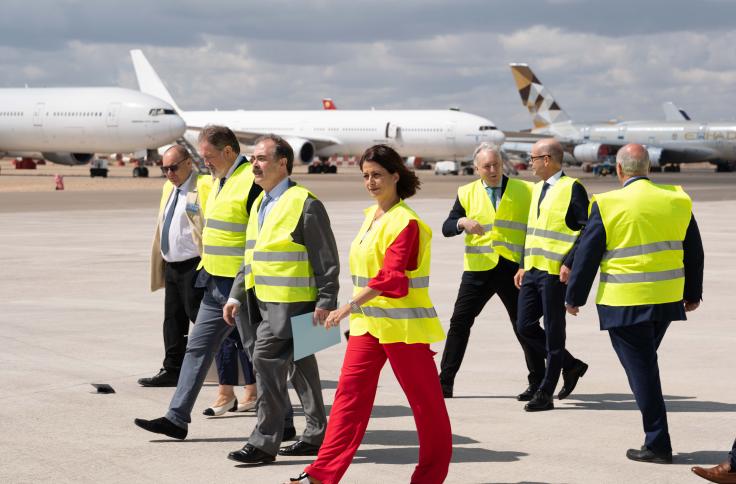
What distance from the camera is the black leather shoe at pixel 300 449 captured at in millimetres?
6414

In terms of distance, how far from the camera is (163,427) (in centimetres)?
663

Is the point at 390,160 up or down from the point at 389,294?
up

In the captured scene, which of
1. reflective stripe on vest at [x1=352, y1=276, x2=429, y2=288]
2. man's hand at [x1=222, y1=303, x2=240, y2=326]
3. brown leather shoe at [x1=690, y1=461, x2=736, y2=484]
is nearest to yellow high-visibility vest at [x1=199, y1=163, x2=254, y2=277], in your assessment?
man's hand at [x1=222, y1=303, x2=240, y2=326]

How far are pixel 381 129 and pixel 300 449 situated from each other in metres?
56.8

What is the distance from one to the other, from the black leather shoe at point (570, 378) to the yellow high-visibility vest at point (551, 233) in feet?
2.65

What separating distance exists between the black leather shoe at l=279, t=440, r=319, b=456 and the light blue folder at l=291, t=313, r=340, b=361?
0.64 m

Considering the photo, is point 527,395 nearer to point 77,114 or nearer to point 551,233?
point 551,233

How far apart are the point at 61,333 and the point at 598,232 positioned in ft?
19.6

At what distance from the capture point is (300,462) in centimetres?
630

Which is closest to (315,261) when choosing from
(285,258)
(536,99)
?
(285,258)

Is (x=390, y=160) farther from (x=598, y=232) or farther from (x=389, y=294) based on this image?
(x=598, y=232)

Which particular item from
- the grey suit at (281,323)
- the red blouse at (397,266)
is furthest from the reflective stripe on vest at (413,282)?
the grey suit at (281,323)

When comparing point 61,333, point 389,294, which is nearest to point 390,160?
point 389,294

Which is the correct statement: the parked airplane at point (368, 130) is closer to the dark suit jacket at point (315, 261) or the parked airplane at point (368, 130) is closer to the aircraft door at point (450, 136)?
the aircraft door at point (450, 136)
